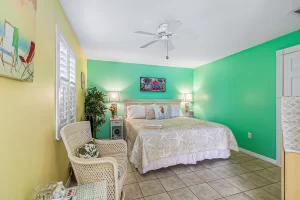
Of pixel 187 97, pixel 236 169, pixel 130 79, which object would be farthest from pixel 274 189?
pixel 130 79

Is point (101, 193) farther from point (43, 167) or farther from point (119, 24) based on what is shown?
point (119, 24)

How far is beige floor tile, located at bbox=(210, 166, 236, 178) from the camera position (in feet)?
7.72

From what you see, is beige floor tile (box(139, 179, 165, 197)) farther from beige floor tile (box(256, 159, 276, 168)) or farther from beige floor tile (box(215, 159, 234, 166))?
beige floor tile (box(256, 159, 276, 168))

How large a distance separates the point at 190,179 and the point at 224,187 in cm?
48

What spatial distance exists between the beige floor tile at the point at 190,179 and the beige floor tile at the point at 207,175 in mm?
80

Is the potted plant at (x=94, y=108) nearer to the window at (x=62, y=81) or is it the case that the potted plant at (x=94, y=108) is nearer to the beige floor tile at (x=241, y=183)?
the window at (x=62, y=81)

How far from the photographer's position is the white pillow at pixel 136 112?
3.98 meters

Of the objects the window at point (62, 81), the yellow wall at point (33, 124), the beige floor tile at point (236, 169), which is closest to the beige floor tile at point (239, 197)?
the beige floor tile at point (236, 169)

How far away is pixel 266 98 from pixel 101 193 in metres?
3.38

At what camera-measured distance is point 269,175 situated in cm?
235

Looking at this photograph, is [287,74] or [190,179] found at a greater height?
[287,74]

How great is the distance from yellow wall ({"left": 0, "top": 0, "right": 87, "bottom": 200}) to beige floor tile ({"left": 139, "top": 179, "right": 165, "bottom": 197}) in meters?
1.13

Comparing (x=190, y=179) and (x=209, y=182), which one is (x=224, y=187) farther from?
(x=190, y=179)

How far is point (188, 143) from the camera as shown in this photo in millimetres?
2604
